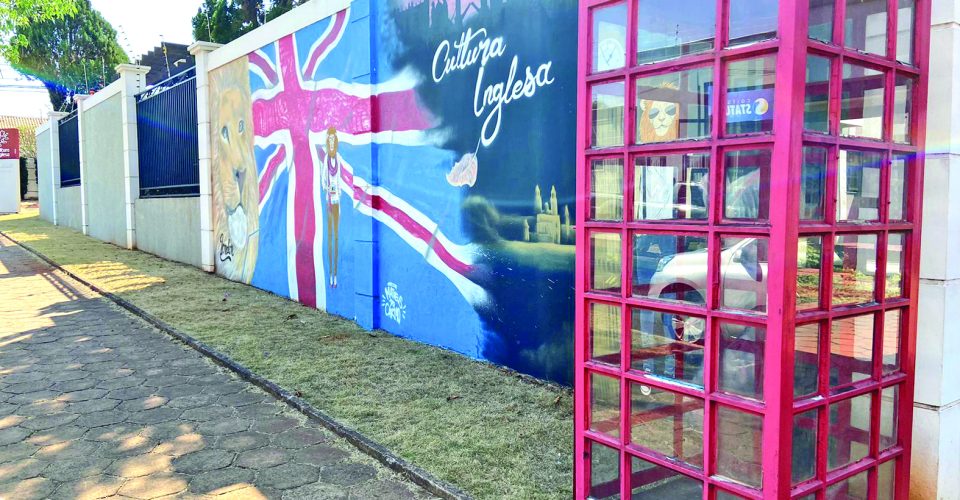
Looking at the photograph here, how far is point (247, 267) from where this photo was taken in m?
10.2

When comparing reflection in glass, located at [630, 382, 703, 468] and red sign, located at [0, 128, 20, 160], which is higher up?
red sign, located at [0, 128, 20, 160]

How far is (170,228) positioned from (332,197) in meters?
7.18

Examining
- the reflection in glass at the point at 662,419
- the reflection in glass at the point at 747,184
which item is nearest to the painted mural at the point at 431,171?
the reflection in glass at the point at 662,419

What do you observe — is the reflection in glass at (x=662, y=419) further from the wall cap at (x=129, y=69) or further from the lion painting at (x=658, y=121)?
the wall cap at (x=129, y=69)

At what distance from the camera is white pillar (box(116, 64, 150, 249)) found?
49.6 feet

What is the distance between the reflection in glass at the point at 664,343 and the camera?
278 centimetres

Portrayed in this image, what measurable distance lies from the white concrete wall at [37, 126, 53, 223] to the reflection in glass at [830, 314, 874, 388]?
27642 millimetres

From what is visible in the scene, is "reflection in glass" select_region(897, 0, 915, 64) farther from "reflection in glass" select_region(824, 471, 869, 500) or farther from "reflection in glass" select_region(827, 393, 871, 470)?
"reflection in glass" select_region(824, 471, 869, 500)

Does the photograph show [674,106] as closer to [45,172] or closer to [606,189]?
[606,189]

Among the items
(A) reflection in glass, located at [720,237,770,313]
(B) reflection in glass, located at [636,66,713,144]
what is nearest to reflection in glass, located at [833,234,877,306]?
(A) reflection in glass, located at [720,237,770,313]

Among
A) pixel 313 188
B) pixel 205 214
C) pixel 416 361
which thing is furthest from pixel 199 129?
pixel 416 361

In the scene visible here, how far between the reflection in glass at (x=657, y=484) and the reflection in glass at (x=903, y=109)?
1.69 m
